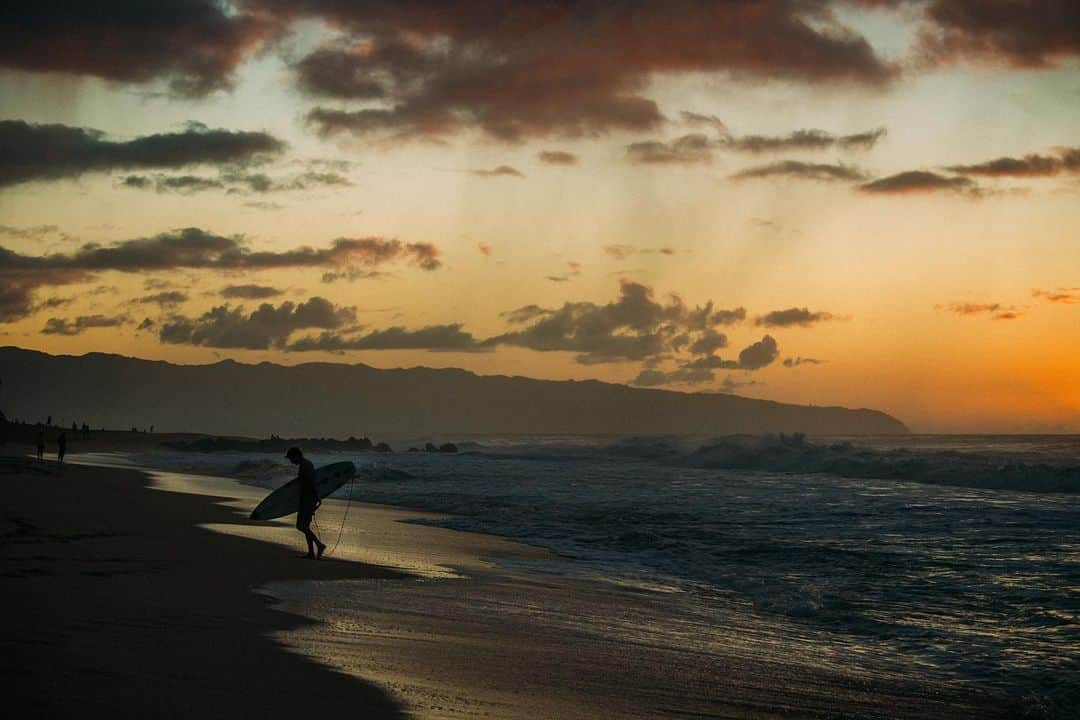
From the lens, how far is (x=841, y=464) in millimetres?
43031

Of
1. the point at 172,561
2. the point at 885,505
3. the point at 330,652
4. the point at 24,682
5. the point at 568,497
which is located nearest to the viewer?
the point at 24,682

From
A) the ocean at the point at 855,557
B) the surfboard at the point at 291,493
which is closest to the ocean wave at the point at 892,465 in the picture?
the ocean at the point at 855,557

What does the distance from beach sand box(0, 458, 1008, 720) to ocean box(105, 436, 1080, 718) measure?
2.44 ft

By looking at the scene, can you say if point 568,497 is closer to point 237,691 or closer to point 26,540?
point 26,540

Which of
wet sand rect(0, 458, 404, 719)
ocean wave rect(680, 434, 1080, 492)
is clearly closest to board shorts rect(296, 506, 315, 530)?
wet sand rect(0, 458, 404, 719)

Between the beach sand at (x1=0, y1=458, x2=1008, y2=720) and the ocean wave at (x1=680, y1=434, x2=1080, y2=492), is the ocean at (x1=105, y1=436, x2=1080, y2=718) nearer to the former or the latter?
the ocean wave at (x1=680, y1=434, x2=1080, y2=492)

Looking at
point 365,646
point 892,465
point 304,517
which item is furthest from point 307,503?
point 892,465

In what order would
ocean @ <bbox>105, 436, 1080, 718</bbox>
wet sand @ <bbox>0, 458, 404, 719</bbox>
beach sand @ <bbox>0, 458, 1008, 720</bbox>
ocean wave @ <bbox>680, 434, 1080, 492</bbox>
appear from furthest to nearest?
ocean wave @ <bbox>680, 434, 1080, 492</bbox>
ocean @ <bbox>105, 436, 1080, 718</bbox>
beach sand @ <bbox>0, 458, 1008, 720</bbox>
wet sand @ <bbox>0, 458, 404, 719</bbox>

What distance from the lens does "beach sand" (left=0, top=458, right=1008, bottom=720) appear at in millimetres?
6305

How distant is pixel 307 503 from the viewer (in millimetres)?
14938

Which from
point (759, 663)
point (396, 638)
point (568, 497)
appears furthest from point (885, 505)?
point (396, 638)

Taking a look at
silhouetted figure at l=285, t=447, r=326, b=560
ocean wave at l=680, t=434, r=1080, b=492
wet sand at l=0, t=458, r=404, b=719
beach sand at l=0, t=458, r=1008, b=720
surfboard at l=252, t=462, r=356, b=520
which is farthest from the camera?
ocean wave at l=680, t=434, r=1080, b=492

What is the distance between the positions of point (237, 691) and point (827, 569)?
430 inches

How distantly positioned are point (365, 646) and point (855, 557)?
33.7 feet
